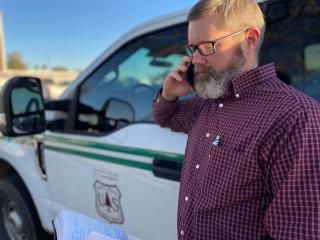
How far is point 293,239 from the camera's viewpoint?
1.23m

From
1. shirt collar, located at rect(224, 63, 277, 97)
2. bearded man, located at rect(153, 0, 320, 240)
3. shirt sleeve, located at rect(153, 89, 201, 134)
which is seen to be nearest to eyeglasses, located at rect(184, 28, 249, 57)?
bearded man, located at rect(153, 0, 320, 240)

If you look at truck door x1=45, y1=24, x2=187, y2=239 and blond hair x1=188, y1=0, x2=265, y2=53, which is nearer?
blond hair x1=188, y1=0, x2=265, y2=53

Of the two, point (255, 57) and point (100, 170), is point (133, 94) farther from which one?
point (255, 57)

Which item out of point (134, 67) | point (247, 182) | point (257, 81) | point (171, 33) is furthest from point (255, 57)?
point (134, 67)

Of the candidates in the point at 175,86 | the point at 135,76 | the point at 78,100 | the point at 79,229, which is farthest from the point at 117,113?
the point at 79,229

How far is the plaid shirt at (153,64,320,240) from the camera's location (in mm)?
1232

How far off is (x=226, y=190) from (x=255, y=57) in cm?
46

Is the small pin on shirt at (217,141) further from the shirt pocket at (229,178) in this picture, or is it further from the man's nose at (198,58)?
the man's nose at (198,58)

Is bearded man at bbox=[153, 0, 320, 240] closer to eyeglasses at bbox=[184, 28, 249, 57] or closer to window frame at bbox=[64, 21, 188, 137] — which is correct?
eyeglasses at bbox=[184, 28, 249, 57]

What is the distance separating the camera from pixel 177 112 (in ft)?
6.77

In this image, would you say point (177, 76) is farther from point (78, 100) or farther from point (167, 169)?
point (78, 100)

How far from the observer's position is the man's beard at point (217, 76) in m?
1.50

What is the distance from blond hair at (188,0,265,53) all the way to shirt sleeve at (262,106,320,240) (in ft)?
1.23

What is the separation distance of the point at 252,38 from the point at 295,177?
1.67ft
